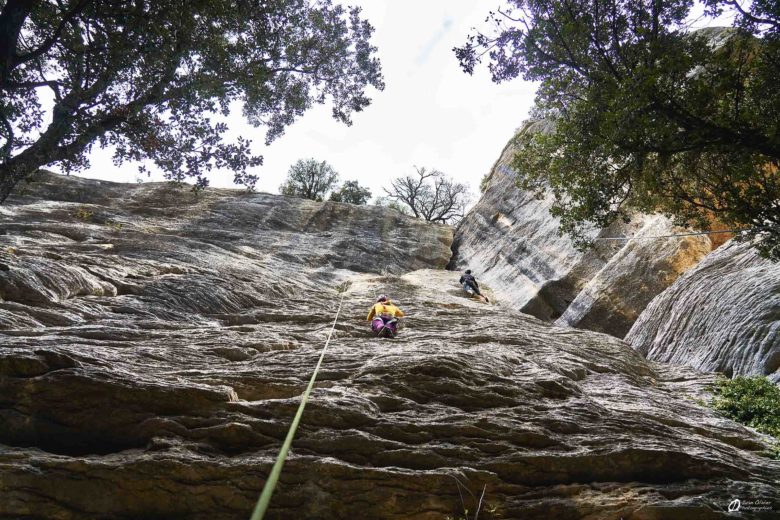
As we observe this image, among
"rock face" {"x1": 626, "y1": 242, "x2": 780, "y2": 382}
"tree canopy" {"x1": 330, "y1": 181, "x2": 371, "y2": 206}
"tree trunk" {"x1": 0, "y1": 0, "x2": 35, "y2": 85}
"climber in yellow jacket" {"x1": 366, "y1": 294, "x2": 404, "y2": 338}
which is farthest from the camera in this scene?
"tree canopy" {"x1": 330, "y1": 181, "x2": 371, "y2": 206}

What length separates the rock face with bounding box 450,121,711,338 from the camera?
19.2 m

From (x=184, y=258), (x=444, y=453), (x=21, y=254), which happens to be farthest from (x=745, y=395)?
(x=21, y=254)

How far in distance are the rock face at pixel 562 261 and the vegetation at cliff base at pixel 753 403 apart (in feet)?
29.1

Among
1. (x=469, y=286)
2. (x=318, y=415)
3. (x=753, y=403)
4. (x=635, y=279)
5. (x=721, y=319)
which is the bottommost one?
(x=318, y=415)

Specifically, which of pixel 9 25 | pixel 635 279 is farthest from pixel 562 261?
pixel 9 25

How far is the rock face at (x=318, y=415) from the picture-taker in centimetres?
582

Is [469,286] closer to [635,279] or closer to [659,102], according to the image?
[635,279]

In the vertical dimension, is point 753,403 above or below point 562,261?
below

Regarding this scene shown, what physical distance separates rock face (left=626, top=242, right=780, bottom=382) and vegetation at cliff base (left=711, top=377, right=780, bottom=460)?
0.69 meters

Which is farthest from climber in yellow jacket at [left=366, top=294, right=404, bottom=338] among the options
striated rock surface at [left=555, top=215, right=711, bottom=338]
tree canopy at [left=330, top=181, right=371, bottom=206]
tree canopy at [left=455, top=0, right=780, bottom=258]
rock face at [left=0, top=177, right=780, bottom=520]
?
tree canopy at [left=330, top=181, right=371, bottom=206]

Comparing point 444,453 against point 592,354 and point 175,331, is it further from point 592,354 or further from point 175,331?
point 592,354

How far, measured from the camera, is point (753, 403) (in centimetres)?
959

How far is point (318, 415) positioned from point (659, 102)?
8687 mm

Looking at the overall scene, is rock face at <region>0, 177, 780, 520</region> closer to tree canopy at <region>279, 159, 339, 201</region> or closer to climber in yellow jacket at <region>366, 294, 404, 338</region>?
climber in yellow jacket at <region>366, 294, 404, 338</region>
